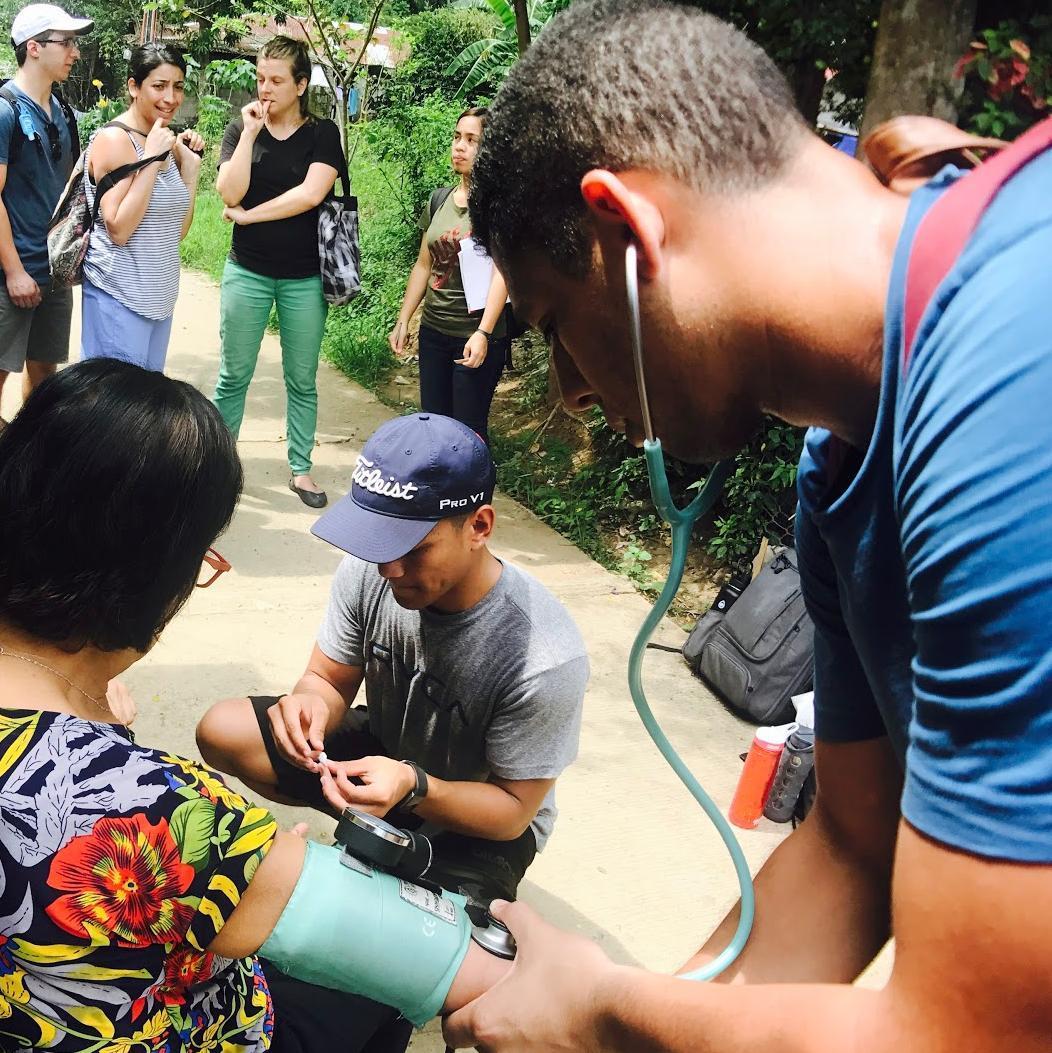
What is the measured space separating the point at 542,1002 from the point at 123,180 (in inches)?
154

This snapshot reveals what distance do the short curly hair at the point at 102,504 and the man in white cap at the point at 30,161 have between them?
129 inches

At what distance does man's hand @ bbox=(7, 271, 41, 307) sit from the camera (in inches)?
175

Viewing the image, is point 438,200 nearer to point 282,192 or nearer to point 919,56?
point 282,192

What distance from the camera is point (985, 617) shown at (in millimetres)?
713

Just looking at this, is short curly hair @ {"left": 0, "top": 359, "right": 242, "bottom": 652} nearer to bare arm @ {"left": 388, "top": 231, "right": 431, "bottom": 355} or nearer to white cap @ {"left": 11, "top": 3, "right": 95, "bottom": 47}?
white cap @ {"left": 11, "top": 3, "right": 95, "bottom": 47}

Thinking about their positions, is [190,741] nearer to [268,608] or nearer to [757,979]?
[268,608]

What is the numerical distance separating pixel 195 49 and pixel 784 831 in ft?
59.3

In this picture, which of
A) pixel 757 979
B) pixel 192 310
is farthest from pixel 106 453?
pixel 192 310

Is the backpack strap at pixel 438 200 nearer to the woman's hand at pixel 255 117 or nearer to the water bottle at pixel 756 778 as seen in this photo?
the woman's hand at pixel 255 117

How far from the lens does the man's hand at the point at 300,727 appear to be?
2309 mm

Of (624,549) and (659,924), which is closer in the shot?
(659,924)

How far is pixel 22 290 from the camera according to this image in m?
4.46

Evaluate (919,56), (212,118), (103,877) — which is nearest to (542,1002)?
(103,877)

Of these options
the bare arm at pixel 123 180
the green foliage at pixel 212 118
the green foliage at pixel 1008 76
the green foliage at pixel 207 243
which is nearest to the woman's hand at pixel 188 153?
the bare arm at pixel 123 180
